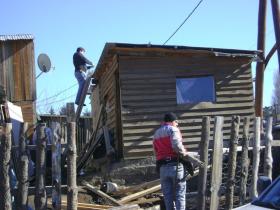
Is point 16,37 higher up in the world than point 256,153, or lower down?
higher up

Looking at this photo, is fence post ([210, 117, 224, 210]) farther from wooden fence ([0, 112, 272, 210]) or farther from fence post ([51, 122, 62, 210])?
fence post ([51, 122, 62, 210])

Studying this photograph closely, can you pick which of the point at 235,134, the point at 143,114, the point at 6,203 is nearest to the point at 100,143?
the point at 143,114

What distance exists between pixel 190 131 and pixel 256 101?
2.44 metres

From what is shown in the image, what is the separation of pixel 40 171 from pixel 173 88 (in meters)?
7.14

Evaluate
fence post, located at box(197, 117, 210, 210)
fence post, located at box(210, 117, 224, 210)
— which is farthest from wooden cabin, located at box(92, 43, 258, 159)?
fence post, located at box(197, 117, 210, 210)

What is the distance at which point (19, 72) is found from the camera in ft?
50.8

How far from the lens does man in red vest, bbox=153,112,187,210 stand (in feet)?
25.8

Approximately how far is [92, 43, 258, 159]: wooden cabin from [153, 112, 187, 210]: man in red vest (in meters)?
5.51

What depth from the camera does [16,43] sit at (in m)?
15.5

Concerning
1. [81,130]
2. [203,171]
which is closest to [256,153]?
[203,171]

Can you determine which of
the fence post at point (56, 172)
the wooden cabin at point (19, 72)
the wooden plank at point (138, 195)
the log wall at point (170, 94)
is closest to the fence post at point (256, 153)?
the wooden plank at point (138, 195)

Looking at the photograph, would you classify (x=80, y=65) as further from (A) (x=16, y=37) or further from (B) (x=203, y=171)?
(B) (x=203, y=171)

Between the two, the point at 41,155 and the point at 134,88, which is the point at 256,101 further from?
the point at 41,155

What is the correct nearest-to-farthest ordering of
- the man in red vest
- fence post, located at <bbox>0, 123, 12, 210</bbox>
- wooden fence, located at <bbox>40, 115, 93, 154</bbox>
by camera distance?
fence post, located at <bbox>0, 123, 12, 210</bbox>, the man in red vest, wooden fence, located at <bbox>40, 115, 93, 154</bbox>
